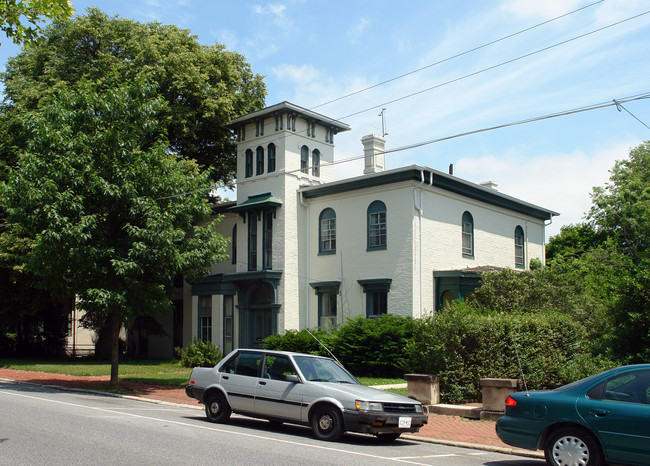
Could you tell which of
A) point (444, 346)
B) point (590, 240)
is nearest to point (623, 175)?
point (590, 240)

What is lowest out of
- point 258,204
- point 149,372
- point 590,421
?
point 149,372

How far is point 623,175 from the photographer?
1609 inches

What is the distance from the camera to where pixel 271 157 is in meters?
27.7

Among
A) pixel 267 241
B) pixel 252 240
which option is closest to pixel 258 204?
pixel 267 241

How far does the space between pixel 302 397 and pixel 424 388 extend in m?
4.37

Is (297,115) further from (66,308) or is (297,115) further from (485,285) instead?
(66,308)

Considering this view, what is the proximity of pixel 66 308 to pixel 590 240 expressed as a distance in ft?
113

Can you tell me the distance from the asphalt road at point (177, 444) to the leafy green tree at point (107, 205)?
226 inches

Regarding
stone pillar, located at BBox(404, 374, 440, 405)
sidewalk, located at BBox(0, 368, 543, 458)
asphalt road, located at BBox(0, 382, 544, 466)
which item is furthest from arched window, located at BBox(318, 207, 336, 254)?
asphalt road, located at BBox(0, 382, 544, 466)

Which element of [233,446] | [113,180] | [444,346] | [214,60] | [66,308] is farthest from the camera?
[66,308]

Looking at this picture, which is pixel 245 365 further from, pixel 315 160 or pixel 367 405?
pixel 315 160

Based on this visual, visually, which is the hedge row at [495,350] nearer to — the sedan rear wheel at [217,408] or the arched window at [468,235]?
the sedan rear wheel at [217,408]

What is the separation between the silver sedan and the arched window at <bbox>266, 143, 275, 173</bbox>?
15.5 m

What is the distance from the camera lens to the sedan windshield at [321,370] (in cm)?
1158
